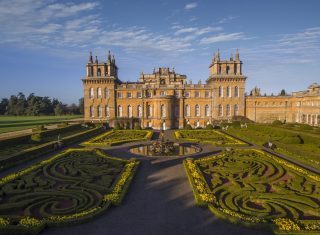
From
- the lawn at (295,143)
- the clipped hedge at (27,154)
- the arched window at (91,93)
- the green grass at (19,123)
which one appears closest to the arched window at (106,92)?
the arched window at (91,93)

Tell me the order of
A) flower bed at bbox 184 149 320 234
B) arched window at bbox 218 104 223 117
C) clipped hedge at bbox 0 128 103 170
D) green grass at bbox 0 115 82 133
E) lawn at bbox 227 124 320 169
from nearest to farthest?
flower bed at bbox 184 149 320 234 → clipped hedge at bbox 0 128 103 170 → lawn at bbox 227 124 320 169 → green grass at bbox 0 115 82 133 → arched window at bbox 218 104 223 117

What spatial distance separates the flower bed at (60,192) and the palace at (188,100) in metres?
34.5

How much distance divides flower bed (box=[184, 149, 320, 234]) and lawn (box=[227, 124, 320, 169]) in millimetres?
2570

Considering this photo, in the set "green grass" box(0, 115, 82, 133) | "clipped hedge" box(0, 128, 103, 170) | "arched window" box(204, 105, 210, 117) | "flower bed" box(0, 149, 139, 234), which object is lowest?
"flower bed" box(0, 149, 139, 234)

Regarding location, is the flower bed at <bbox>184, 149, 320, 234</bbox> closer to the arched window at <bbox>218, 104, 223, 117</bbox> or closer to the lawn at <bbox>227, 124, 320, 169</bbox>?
the lawn at <bbox>227, 124, 320, 169</bbox>

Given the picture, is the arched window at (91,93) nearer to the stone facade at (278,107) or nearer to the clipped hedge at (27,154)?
the clipped hedge at (27,154)

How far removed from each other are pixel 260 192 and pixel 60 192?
429 inches

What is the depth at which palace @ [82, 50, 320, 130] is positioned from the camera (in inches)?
2093

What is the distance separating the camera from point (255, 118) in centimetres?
5525

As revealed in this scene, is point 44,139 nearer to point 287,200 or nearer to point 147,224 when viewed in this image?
point 147,224

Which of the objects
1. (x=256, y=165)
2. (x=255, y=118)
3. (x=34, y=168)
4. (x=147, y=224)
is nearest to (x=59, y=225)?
(x=147, y=224)

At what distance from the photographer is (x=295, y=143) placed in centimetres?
2545

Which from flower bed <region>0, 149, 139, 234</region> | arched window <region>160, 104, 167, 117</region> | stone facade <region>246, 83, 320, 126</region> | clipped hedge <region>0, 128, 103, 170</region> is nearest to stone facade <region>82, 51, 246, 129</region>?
arched window <region>160, 104, 167, 117</region>

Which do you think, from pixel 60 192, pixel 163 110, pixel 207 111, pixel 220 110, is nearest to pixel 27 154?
pixel 60 192
